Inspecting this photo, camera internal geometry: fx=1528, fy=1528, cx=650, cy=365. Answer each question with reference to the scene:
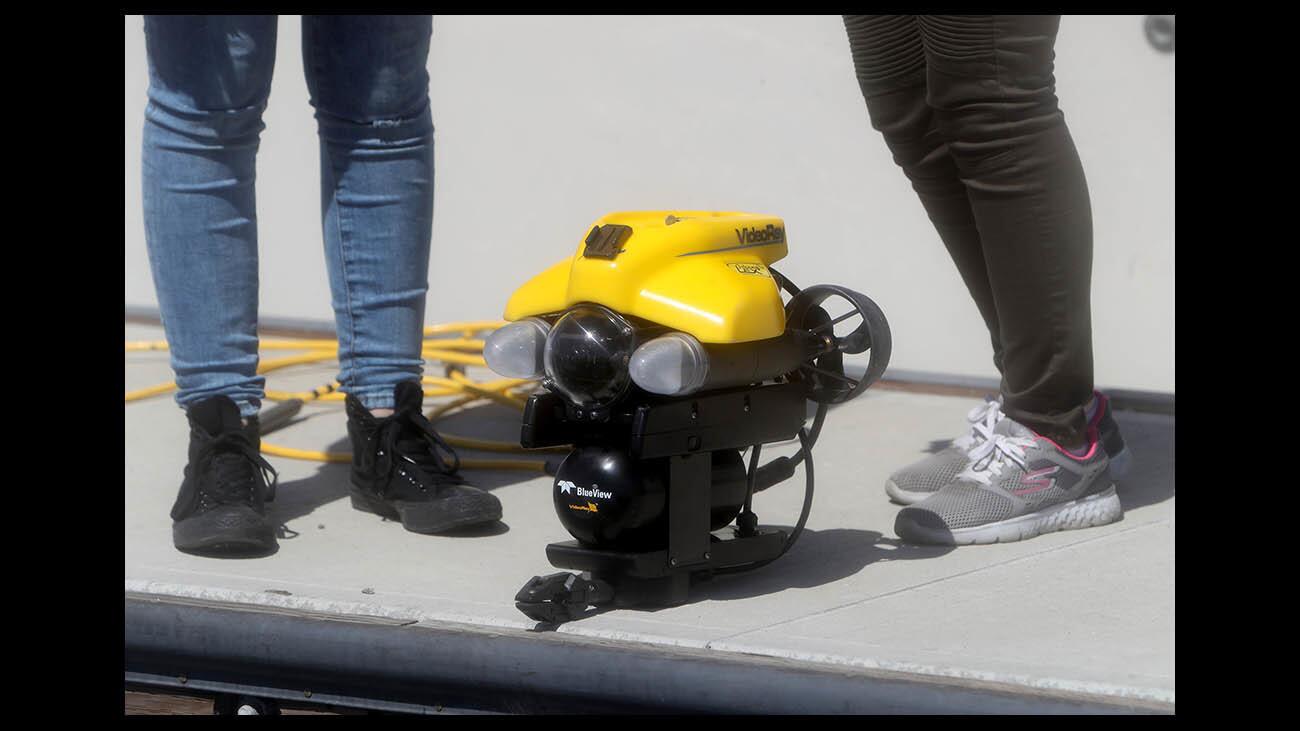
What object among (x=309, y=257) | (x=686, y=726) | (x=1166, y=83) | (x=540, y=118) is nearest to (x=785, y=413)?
(x=686, y=726)

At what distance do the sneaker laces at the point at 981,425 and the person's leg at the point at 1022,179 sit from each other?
0.15 m

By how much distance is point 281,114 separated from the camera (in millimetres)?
3771

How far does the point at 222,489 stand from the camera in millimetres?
2229

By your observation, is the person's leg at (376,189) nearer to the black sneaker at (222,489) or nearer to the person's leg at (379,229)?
the person's leg at (379,229)

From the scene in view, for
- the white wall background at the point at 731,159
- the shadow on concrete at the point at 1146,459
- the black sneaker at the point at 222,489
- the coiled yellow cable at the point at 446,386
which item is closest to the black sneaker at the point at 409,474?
the black sneaker at the point at 222,489

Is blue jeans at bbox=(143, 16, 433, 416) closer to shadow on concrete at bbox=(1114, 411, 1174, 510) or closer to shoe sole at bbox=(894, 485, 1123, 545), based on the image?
shoe sole at bbox=(894, 485, 1123, 545)

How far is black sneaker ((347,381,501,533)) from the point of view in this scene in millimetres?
2252

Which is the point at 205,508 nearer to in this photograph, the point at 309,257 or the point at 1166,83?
the point at 309,257

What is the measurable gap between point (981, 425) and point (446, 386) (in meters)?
1.18

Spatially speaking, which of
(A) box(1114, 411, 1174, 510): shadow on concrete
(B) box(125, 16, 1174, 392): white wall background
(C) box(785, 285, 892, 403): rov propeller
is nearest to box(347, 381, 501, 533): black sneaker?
(C) box(785, 285, 892, 403): rov propeller

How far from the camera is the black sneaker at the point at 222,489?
2.15 m

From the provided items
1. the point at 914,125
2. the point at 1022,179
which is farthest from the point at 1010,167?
the point at 914,125

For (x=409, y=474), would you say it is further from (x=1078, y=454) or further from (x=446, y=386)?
(x=1078, y=454)

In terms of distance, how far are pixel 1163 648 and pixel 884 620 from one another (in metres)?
0.32
